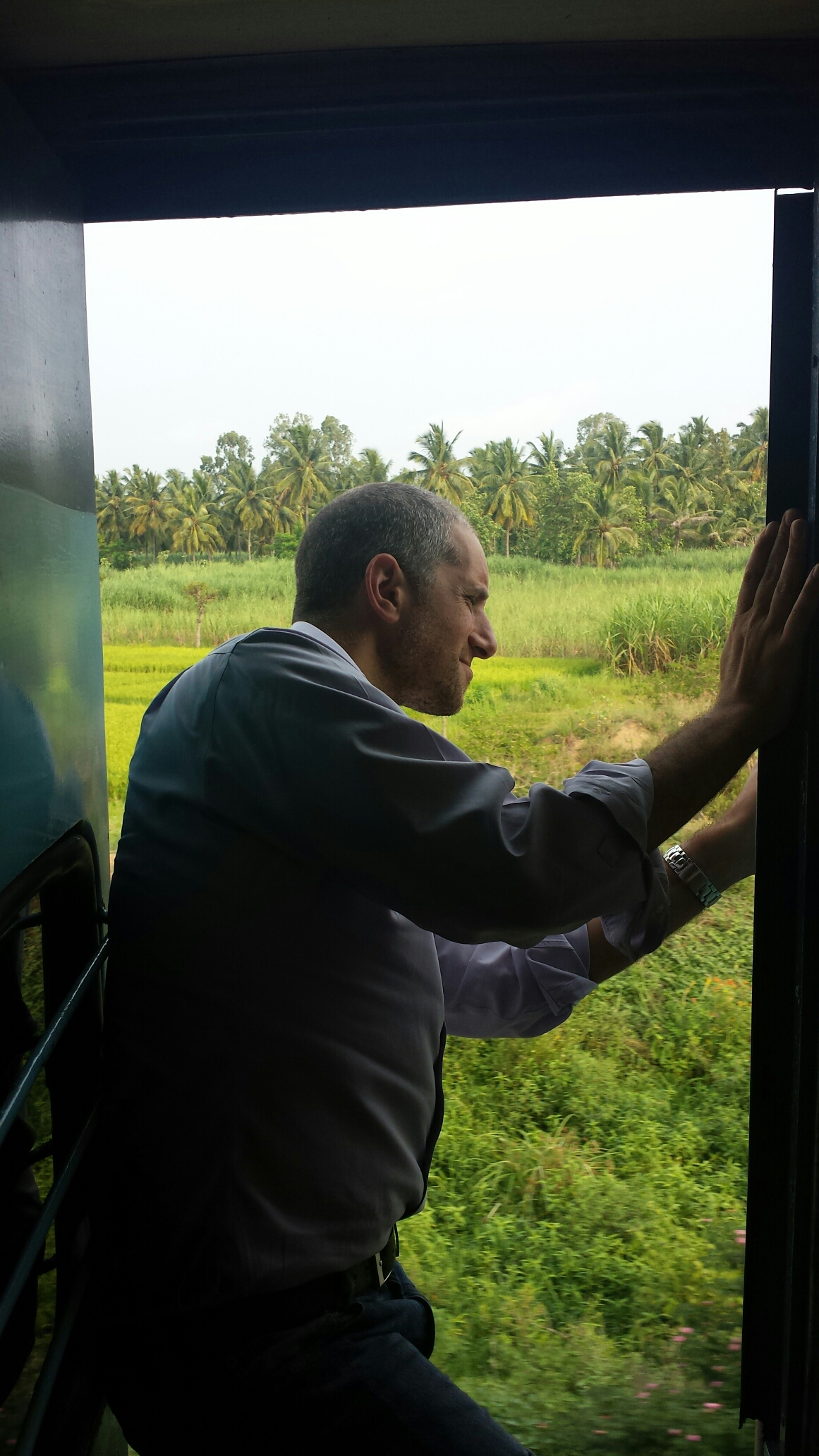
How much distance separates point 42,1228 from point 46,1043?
199mm

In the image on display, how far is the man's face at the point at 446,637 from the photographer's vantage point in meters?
1.24

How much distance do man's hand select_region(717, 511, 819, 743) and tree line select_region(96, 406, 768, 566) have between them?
79 centimetres

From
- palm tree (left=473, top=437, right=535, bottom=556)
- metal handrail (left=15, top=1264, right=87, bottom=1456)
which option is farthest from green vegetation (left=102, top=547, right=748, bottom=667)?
metal handrail (left=15, top=1264, right=87, bottom=1456)

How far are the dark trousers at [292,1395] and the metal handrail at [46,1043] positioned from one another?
295mm

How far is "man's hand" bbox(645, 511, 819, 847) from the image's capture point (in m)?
1.04

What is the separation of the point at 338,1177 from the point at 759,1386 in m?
0.80

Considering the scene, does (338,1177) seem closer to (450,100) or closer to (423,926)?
(423,926)

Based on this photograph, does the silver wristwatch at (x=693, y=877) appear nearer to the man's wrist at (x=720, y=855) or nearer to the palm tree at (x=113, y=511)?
the man's wrist at (x=720, y=855)

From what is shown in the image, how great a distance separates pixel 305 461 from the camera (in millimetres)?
2004

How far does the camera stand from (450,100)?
3.79 feet

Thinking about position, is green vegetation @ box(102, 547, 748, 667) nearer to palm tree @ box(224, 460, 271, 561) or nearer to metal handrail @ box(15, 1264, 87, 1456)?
palm tree @ box(224, 460, 271, 561)

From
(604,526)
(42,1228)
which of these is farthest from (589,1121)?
(42,1228)

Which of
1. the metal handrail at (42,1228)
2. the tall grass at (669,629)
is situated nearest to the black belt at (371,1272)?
the metal handrail at (42,1228)

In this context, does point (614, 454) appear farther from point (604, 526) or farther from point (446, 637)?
point (446, 637)
